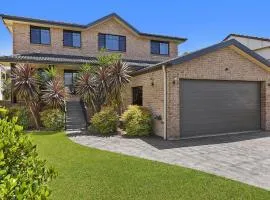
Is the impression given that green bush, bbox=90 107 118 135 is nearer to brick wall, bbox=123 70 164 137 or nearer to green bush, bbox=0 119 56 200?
brick wall, bbox=123 70 164 137

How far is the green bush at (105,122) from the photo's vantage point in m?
13.7

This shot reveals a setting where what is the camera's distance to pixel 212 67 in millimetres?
12969

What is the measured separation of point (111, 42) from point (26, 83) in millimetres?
10506

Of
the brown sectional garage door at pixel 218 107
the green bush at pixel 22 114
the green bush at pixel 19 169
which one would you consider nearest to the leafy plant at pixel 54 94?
the green bush at pixel 22 114

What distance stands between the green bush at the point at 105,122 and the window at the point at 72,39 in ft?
34.3

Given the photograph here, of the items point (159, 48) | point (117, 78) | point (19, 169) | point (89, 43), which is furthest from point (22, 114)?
point (159, 48)

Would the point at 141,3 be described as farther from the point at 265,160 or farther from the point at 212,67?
the point at 265,160

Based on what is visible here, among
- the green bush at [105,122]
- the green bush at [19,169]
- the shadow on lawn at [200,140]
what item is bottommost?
the shadow on lawn at [200,140]

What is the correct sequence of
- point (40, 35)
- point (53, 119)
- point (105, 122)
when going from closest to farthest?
point (105, 122) < point (53, 119) < point (40, 35)

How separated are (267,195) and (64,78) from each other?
16.9m

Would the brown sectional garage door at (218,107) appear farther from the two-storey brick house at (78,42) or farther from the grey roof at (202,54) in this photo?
the two-storey brick house at (78,42)

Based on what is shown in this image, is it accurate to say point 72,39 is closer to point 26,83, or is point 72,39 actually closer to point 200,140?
point 26,83

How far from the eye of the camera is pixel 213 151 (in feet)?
30.6

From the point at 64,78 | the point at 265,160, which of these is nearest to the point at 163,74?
the point at 265,160
